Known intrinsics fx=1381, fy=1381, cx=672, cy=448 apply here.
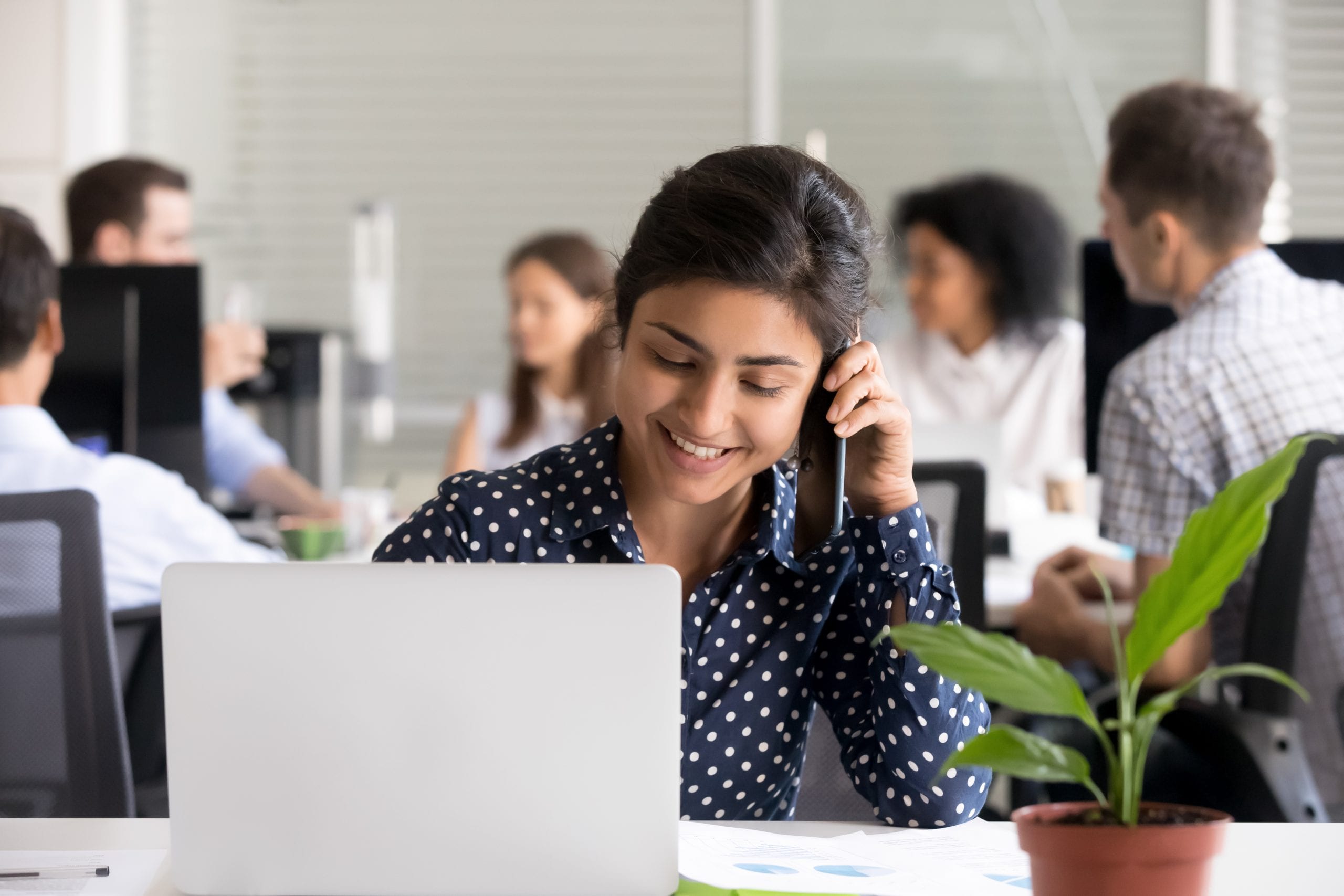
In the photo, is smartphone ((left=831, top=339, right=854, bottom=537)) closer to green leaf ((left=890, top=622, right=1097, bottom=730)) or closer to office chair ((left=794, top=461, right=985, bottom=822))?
office chair ((left=794, top=461, right=985, bottom=822))

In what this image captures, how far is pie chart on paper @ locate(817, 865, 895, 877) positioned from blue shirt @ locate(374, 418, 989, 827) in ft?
0.80

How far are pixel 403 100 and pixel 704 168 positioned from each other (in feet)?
12.8

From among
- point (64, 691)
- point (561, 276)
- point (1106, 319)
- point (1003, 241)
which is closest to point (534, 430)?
point (561, 276)

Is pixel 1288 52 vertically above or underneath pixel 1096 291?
above

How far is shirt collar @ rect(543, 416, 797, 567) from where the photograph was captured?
133 cm

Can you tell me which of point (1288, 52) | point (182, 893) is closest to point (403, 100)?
point (1288, 52)

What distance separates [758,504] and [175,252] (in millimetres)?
2505

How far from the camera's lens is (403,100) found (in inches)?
196

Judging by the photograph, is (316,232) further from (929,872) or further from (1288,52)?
(929,872)

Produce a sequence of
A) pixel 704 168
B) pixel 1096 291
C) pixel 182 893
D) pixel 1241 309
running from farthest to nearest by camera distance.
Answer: pixel 1096 291 → pixel 1241 309 → pixel 704 168 → pixel 182 893

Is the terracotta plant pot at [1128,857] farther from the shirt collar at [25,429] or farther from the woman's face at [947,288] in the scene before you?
the woman's face at [947,288]

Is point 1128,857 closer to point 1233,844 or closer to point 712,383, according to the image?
point 1233,844

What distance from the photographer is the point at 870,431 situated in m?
1.31

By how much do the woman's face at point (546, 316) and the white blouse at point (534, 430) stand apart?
11cm
